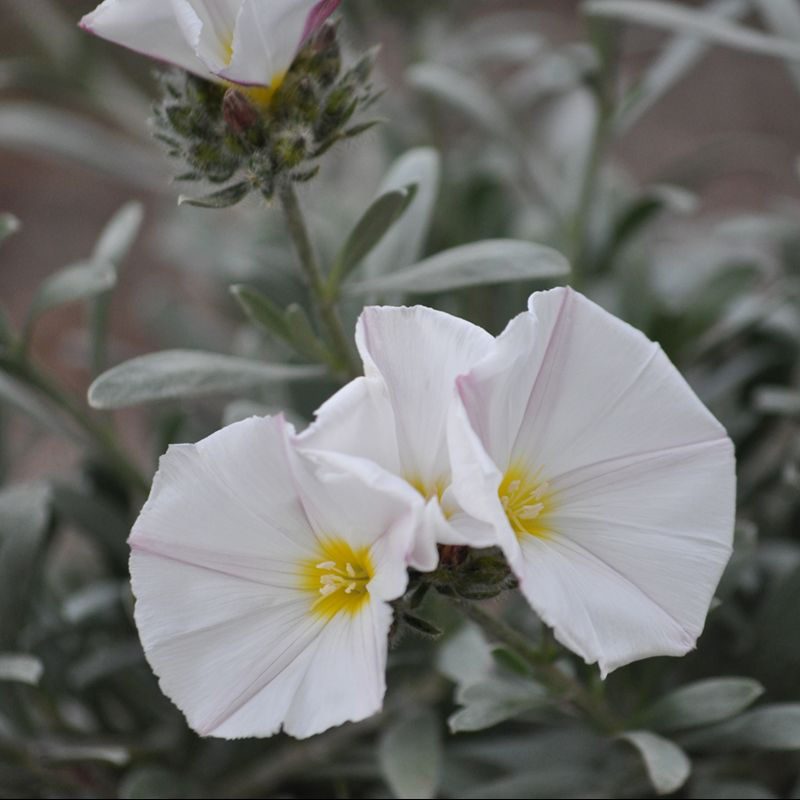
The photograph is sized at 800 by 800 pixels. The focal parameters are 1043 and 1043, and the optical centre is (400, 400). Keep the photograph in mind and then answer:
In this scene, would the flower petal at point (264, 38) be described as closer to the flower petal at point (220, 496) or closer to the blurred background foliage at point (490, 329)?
the blurred background foliage at point (490, 329)

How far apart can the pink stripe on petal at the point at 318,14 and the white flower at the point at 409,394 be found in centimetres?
20

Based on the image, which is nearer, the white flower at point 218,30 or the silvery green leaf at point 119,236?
the white flower at point 218,30

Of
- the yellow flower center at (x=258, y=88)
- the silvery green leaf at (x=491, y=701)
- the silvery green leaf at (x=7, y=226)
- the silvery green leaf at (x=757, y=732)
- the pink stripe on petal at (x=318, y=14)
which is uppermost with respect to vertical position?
the pink stripe on petal at (x=318, y=14)

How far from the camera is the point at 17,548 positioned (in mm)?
793

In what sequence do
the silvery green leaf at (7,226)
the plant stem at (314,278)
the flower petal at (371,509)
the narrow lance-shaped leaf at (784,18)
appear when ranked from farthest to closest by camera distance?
1. the narrow lance-shaped leaf at (784,18)
2. the silvery green leaf at (7,226)
3. the plant stem at (314,278)
4. the flower petal at (371,509)

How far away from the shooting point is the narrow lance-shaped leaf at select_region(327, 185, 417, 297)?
71cm

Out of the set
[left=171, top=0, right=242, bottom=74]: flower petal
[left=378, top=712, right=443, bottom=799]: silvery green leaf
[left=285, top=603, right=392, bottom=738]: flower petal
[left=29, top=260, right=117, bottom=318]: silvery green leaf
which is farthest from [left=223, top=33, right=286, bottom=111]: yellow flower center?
[left=378, top=712, right=443, bottom=799]: silvery green leaf

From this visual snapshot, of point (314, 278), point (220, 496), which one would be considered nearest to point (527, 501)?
point (220, 496)

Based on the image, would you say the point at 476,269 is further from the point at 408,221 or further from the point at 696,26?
the point at 696,26

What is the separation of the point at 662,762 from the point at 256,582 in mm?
295

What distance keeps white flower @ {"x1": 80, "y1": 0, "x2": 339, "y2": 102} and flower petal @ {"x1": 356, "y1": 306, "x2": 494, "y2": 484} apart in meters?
→ 0.19

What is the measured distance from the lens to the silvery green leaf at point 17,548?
0.79 metres

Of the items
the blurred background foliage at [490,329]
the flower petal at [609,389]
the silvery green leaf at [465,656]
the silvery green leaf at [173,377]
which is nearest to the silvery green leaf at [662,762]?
the blurred background foliage at [490,329]

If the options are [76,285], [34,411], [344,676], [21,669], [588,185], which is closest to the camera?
[344,676]
